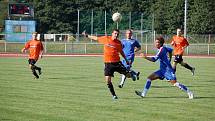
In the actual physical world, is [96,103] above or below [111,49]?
below

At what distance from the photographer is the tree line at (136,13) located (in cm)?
7950

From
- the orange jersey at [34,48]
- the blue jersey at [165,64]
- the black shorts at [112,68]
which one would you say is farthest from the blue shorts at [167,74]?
the orange jersey at [34,48]

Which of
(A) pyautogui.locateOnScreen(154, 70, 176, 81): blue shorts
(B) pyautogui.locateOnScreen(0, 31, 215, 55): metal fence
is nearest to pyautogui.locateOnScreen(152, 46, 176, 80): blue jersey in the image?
(A) pyautogui.locateOnScreen(154, 70, 176, 81): blue shorts

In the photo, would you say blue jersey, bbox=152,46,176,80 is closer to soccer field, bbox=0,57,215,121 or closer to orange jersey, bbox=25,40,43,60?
soccer field, bbox=0,57,215,121

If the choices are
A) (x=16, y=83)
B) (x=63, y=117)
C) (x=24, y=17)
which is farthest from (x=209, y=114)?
(x=24, y=17)

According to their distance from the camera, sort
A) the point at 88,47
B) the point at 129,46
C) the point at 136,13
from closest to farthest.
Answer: the point at 129,46 → the point at 88,47 → the point at 136,13

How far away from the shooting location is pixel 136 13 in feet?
311

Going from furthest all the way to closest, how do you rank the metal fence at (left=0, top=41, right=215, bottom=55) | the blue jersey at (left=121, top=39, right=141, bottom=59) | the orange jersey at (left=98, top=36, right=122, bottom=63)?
1. the metal fence at (left=0, top=41, right=215, bottom=55)
2. the blue jersey at (left=121, top=39, right=141, bottom=59)
3. the orange jersey at (left=98, top=36, right=122, bottom=63)

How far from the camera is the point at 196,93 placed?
1716 cm

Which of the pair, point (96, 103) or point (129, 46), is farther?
point (129, 46)

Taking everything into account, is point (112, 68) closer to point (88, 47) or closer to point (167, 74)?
point (167, 74)

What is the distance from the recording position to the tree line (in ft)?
261

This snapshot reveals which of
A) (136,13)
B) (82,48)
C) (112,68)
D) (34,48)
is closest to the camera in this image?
(112,68)

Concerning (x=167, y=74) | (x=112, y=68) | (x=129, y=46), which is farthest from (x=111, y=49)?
(x=129, y=46)
